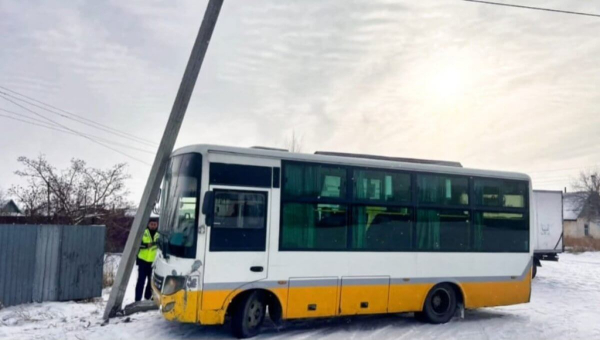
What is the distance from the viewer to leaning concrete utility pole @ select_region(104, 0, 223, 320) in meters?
9.91

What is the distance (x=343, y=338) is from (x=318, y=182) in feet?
9.49

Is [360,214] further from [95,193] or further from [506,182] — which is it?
[95,193]

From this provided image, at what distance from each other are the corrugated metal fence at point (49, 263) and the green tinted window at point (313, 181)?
5879 millimetres

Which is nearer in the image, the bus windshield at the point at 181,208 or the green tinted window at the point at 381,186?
the bus windshield at the point at 181,208

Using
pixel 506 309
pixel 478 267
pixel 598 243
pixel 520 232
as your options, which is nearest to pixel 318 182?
pixel 478 267

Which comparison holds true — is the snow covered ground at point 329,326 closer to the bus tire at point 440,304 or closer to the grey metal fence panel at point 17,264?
the bus tire at point 440,304

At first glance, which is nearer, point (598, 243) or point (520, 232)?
point (520, 232)

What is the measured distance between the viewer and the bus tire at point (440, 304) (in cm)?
1030

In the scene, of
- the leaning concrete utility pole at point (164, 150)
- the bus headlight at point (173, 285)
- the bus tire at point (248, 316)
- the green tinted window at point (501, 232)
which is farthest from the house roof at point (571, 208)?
the bus headlight at point (173, 285)

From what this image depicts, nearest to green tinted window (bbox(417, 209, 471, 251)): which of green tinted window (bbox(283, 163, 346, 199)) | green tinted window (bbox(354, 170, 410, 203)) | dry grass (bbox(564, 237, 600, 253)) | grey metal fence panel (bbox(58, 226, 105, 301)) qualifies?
green tinted window (bbox(354, 170, 410, 203))

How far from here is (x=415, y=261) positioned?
10.1 meters

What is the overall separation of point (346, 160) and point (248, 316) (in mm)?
3469

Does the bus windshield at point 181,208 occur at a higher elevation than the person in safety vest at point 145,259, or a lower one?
higher

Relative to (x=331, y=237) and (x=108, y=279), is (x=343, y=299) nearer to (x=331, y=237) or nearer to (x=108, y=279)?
(x=331, y=237)
